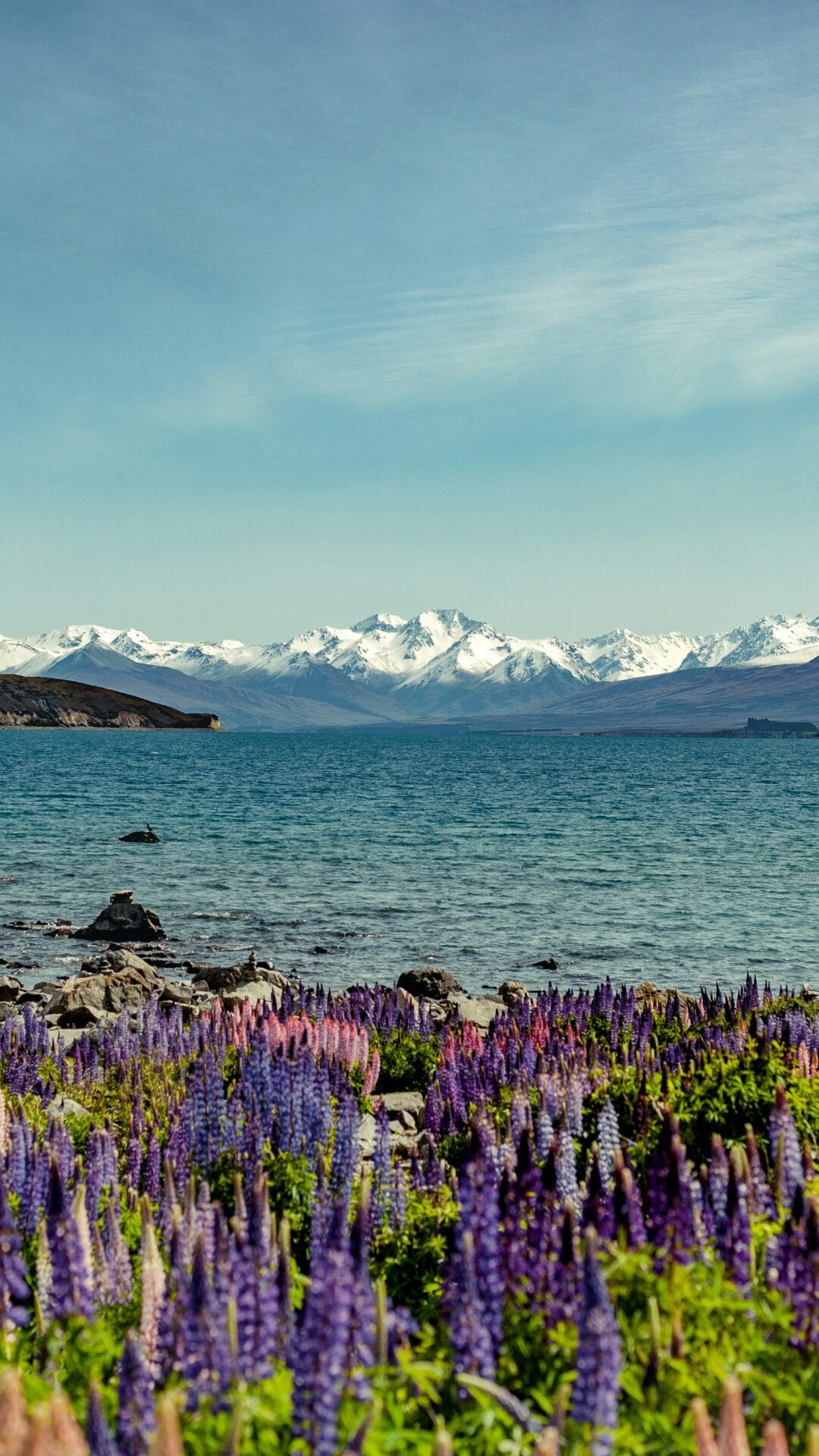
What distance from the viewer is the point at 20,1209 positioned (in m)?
7.02

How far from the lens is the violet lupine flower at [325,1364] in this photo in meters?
3.87

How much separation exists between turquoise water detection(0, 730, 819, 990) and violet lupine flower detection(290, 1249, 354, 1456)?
2490 cm

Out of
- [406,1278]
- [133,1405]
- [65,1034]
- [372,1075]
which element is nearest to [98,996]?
[65,1034]

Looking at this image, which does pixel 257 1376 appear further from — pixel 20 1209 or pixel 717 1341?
pixel 20 1209

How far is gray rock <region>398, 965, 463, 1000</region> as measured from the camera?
24906mm

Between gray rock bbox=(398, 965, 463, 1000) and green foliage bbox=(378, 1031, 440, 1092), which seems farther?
gray rock bbox=(398, 965, 463, 1000)

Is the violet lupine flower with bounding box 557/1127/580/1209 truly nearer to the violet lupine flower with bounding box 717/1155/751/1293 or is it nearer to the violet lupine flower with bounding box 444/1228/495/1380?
the violet lupine flower with bounding box 717/1155/751/1293

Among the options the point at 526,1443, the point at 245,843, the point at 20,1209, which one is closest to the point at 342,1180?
the point at 20,1209

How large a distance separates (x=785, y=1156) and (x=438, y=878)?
39.7m

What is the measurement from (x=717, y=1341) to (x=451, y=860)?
46.8 metres

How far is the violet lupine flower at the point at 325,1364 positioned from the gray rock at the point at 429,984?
2092cm

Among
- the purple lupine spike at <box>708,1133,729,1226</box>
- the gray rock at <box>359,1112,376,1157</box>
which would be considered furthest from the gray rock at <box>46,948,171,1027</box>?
the purple lupine spike at <box>708,1133,729,1226</box>

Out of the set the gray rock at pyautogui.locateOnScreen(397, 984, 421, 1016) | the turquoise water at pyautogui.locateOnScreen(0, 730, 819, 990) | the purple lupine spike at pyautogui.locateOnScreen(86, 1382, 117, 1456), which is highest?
the purple lupine spike at pyautogui.locateOnScreen(86, 1382, 117, 1456)

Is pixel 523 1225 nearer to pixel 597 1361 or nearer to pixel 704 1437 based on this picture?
pixel 597 1361
